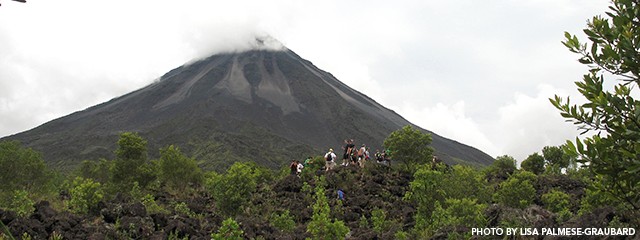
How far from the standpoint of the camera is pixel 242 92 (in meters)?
150

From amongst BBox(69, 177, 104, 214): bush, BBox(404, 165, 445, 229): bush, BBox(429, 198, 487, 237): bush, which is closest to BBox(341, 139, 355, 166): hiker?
BBox(404, 165, 445, 229): bush

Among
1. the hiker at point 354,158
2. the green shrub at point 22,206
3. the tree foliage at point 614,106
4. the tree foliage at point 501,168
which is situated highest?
the tree foliage at point 614,106

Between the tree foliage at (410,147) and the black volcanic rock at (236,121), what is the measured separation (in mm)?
69098

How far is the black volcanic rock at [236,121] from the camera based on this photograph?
343 feet

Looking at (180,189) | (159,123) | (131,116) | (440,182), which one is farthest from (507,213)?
(131,116)

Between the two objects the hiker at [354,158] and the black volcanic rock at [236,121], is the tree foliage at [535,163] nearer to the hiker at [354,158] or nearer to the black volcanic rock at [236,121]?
the hiker at [354,158]

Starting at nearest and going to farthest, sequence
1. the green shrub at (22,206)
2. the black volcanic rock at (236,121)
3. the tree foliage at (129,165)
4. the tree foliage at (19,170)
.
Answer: the green shrub at (22,206) < the tree foliage at (19,170) < the tree foliage at (129,165) < the black volcanic rock at (236,121)

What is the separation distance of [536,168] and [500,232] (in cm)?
2495

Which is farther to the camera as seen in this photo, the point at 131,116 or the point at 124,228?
the point at 131,116

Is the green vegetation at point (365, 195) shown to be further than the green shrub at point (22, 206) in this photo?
No

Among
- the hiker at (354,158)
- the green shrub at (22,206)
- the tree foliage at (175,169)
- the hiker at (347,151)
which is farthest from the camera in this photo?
the hiker at (354,158)

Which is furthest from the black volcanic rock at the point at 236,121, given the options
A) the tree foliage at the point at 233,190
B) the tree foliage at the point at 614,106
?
the tree foliage at the point at 614,106

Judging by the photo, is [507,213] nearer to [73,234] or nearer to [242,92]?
[73,234]

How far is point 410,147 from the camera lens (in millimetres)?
22172
